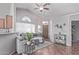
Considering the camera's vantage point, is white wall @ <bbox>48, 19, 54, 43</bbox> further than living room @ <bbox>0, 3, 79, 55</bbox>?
Yes

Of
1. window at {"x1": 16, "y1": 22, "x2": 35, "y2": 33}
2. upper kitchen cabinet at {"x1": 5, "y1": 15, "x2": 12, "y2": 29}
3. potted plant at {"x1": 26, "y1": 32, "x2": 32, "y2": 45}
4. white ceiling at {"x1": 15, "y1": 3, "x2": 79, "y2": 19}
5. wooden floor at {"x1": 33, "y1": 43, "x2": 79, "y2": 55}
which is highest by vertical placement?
white ceiling at {"x1": 15, "y1": 3, "x2": 79, "y2": 19}

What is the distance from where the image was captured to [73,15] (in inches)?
94.3

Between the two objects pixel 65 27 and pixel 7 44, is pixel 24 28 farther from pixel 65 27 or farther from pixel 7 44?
pixel 65 27

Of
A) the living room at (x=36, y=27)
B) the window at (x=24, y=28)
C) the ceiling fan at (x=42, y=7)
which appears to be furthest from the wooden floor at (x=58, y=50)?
the ceiling fan at (x=42, y=7)

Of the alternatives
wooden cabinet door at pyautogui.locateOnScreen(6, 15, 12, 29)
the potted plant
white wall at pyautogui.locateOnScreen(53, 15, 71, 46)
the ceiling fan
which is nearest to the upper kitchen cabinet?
wooden cabinet door at pyautogui.locateOnScreen(6, 15, 12, 29)

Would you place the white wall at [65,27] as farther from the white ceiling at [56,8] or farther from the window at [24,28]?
the window at [24,28]

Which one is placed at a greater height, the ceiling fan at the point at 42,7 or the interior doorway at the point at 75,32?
the ceiling fan at the point at 42,7

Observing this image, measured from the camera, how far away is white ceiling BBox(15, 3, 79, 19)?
238cm

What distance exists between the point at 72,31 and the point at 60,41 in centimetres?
35

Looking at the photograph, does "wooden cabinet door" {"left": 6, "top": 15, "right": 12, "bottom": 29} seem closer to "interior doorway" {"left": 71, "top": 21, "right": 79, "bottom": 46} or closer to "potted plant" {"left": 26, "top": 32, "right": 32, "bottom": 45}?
"potted plant" {"left": 26, "top": 32, "right": 32, "bottom": 45}

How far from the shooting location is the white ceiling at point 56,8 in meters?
2.38

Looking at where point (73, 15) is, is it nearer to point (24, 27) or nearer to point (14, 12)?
point (24, 27)

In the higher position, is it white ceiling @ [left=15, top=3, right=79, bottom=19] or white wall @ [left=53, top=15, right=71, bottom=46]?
white ceiling @ [left=15, top=3, right=79, bottom=19]
